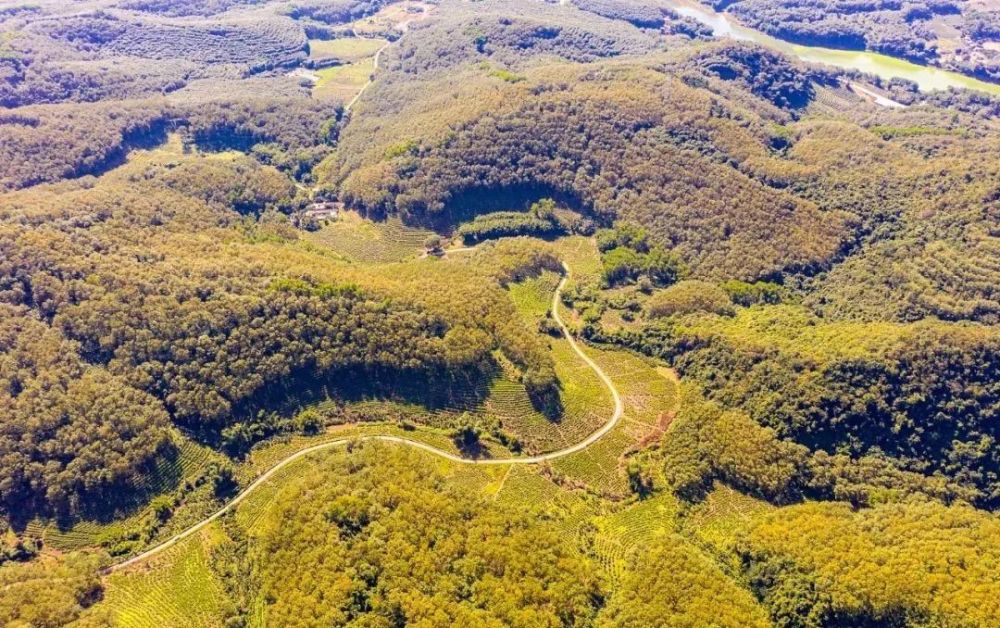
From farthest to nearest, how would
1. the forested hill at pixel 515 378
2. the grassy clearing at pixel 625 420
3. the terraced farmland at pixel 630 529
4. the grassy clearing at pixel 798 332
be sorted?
the grassy clearing at pixel 798 332 < the grassy clearing at pixel 625 420 < the terraced farmland at pixel 630 529 < the forested hill at pixel 515 378

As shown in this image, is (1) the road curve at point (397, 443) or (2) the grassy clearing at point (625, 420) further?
(2) the grassy clearing at point (625, 420)

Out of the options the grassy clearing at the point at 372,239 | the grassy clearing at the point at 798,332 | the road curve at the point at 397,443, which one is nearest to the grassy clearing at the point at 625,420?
the road curve at the point at 397,443

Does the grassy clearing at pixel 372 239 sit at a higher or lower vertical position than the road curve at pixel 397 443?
higher

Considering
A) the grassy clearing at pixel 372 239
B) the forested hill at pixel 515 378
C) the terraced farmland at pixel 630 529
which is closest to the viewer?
the forested hill at pixel 515 378

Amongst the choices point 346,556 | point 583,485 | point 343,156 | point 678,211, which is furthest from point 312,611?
point 343,156

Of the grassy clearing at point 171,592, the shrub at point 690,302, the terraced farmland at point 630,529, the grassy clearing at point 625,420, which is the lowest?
the grassy clearing at point 171,592

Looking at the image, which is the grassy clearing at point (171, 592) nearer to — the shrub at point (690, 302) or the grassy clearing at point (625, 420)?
the grassy clearing at point (625, 420)
